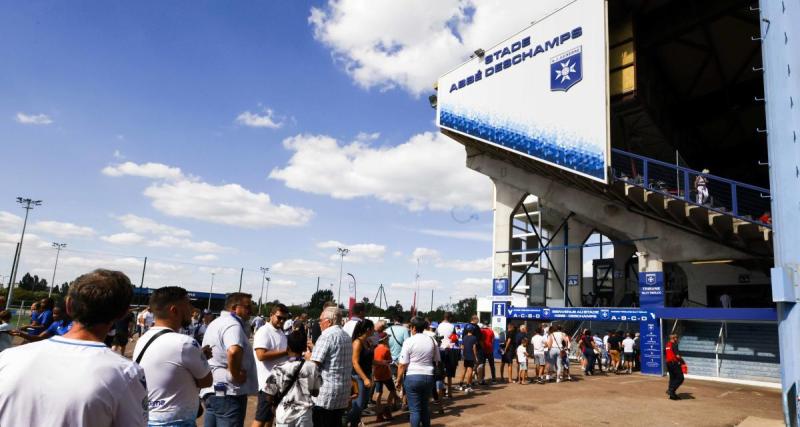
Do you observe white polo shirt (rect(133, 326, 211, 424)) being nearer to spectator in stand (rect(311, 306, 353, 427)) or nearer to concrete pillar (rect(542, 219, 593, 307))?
spectator in stand (rect(311, 306, 353, 427))

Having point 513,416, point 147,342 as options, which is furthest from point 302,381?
point 513,416

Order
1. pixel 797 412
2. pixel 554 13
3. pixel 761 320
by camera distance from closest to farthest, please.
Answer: pixel 797 412
pixel 761 320
pixel 554 13

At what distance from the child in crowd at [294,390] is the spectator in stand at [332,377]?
27 centimetres

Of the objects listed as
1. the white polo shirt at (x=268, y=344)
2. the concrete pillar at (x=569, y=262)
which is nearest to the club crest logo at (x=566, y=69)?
the concrete pillar at (x=569, y=262)

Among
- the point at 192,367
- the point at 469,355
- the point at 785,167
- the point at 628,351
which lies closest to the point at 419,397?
the point at 192,367

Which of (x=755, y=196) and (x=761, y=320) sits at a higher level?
(x=755, y=196)

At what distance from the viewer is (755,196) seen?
18.5m

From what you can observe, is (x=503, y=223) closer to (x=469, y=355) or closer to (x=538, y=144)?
(x=538, y=144)

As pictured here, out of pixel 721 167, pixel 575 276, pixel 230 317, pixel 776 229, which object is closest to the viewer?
pixel 230 317

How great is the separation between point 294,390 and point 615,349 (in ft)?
59.9

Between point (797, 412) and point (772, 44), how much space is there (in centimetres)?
753

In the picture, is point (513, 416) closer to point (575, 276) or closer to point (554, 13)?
point (554, 13)

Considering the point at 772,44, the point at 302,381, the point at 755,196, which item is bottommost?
the point at 302,381

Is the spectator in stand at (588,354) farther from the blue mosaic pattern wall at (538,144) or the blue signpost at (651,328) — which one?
the blue mosaic pattern wall at (538,144)
